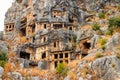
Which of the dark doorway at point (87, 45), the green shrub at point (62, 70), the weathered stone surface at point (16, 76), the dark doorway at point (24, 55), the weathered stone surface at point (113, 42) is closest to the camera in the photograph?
the weathered stone surface at point (16, 76)

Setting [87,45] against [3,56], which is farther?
[87,45]

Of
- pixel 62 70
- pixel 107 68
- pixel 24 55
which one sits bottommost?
pixel 24 55

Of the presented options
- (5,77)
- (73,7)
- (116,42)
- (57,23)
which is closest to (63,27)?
(57,23)

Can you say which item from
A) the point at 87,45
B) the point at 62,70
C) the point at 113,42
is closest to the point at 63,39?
the point at 87,45

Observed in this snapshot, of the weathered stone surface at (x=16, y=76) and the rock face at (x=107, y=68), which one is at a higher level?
the rock face at (x=107, y=68)

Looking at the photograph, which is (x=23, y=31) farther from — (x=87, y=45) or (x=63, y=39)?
(x=87, y=45)

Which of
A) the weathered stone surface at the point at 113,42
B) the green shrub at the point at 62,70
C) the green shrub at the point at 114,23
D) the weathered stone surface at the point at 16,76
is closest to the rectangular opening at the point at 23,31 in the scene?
the green shrub at the point at 114,23

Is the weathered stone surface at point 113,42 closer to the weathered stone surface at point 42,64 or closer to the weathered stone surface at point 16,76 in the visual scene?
the weathered stone surface at point 42,64

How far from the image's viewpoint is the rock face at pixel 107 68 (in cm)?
4622

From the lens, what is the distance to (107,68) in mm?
47188

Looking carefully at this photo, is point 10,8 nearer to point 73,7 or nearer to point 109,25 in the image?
point 73,7

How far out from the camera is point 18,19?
75.0 m

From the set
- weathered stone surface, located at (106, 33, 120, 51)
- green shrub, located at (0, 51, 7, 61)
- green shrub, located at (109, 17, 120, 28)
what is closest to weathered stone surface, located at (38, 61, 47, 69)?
green shrub, located at (0, 51, 7, 61)

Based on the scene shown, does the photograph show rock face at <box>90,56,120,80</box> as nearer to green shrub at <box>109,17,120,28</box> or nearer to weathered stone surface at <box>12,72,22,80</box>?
weathered stone surface at <box>12,72,22,80</box>
